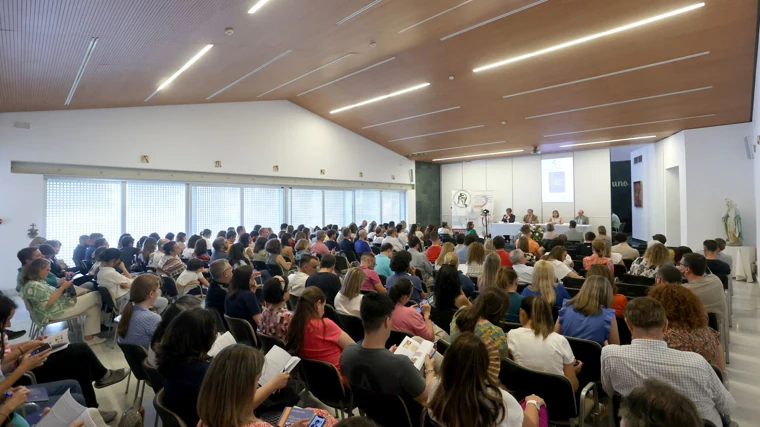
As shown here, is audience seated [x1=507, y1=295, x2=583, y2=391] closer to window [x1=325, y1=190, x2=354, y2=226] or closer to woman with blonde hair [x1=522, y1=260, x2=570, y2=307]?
woman with blonde hair [x1=522, y1=260, x2=570, y2=307]

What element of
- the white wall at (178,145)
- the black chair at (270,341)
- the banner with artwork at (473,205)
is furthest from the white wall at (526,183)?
the black chair at (270,341)

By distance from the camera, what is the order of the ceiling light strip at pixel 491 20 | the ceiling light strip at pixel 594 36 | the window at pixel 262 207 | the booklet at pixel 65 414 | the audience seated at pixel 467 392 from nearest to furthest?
the audience seated at pixel 467 392 < the booklet at pixel 65 414 < the ceiling light strip at pixel 594 36 < the ceiling light strip at pixel 491 20 < the window at pixel 262 207

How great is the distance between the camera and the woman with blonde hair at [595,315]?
120 inches

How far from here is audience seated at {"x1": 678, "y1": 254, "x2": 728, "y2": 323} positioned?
3.92 m

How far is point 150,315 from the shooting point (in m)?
3.22

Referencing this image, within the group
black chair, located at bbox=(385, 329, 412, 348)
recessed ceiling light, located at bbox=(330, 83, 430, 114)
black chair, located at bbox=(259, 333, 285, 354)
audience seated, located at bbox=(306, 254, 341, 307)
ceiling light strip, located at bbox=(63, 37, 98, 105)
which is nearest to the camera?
black chair, located at bbox=(259, 333, 285, 354)

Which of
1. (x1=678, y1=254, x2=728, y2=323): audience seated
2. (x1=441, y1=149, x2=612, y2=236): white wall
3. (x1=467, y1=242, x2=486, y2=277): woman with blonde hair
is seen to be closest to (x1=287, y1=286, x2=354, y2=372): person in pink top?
(x1=467, y1=242, x2=486, y2=277): woman with blonde hair

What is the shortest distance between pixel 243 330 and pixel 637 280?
4465 millimetres

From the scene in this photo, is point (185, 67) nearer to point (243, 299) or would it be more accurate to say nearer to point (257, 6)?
point (257, 6)

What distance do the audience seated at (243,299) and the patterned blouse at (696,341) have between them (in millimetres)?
3153

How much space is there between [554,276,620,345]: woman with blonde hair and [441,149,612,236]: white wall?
1303 centimetres

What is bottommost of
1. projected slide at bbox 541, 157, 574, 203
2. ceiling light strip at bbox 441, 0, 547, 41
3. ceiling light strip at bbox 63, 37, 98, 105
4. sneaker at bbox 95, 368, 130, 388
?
sneaker at bbox 95, 368, 130, 388

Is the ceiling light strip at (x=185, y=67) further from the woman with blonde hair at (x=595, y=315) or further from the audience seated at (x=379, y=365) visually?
the woman with blonde hair at (x=595, y=315)

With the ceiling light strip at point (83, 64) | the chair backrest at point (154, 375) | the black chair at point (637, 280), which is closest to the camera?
the chair backrest at point (154, 375)
